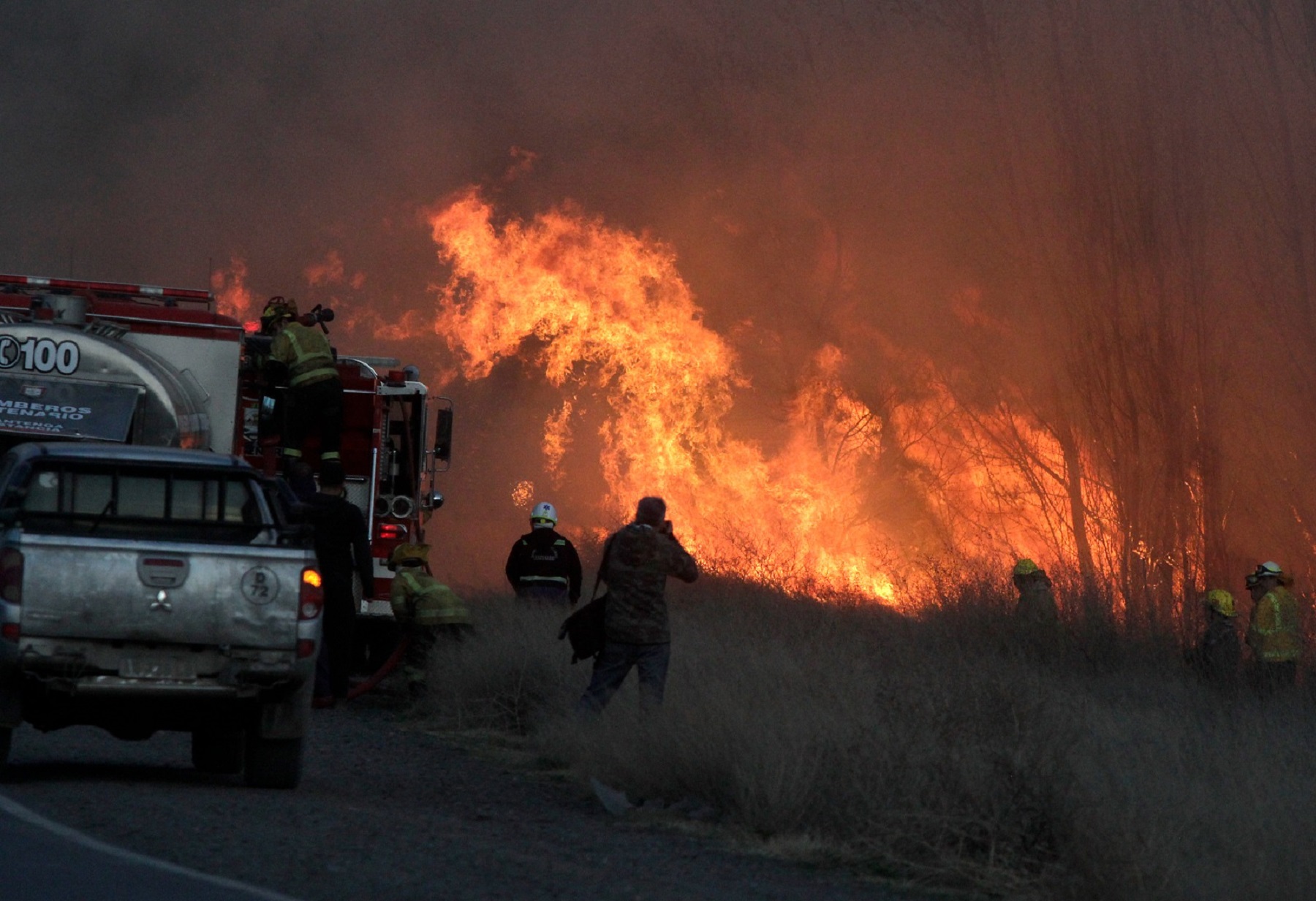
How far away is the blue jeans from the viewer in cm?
1057

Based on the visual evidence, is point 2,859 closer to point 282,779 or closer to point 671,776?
point 282,779

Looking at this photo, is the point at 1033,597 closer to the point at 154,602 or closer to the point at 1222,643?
the point at 1222,643

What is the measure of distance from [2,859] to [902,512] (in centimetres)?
2669

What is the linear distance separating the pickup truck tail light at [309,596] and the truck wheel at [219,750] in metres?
1.65

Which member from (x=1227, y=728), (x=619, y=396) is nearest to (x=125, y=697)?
(x=1227, y=728)

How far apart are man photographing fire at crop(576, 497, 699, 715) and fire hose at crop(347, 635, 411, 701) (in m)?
3.85

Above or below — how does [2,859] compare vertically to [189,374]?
below

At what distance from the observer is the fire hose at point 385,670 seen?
1405cm

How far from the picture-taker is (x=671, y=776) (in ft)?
31.5

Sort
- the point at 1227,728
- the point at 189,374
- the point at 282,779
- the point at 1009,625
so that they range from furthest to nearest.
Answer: the point at 1009,625, the point at 189,374, the point at 1227,728, the point at 282,779

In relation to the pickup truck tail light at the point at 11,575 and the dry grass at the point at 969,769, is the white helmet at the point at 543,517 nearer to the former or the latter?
the dry grass at the point at 969,769

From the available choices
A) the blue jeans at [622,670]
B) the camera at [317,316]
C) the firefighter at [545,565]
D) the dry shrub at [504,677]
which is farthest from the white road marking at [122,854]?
the firefighter at [545,565]

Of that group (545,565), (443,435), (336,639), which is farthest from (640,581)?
(443,435)

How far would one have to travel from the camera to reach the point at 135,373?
12.6 meters
